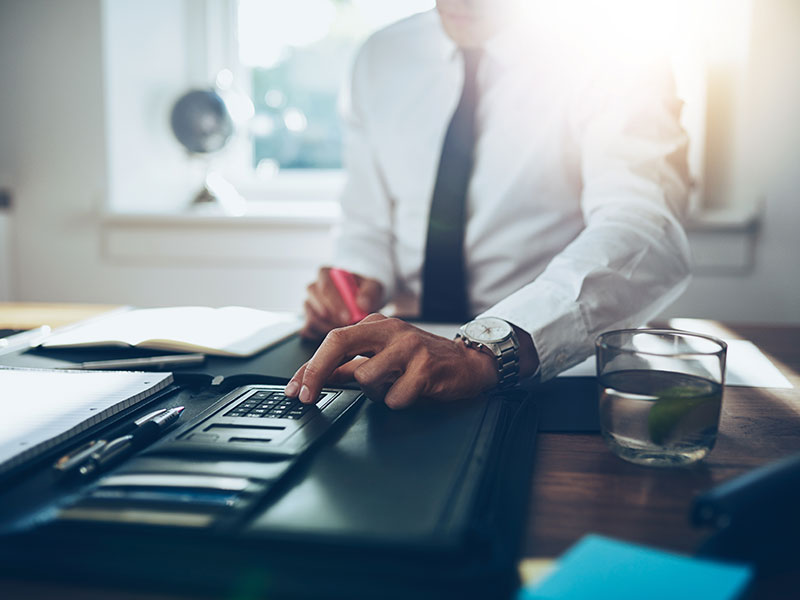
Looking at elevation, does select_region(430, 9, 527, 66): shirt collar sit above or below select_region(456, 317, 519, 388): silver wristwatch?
above

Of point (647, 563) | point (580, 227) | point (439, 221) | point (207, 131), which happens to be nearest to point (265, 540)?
point (647, 563)

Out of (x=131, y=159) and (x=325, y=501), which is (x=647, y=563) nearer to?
(x=325, y=501)

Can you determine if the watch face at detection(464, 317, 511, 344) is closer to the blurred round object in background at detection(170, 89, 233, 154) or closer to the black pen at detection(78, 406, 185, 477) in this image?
the black pen at detection(78, 406, 185, 477)

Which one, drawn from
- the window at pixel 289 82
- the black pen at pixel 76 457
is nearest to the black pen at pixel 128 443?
the black pen at pixel 76 457

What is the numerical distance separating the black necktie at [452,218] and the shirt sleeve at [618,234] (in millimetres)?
209

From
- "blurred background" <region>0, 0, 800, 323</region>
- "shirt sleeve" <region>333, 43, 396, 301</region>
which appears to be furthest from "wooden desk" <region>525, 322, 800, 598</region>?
"blurred background" <region>0, 0, 800, 323</region>

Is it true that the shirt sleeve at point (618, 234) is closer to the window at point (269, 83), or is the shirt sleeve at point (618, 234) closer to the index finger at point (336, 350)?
the index finger at point (336, 350)

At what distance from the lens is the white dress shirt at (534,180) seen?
2.88 ft

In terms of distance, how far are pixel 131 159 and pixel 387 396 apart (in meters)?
2.20

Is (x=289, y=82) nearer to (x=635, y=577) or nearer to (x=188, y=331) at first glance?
(x=188, y=331)

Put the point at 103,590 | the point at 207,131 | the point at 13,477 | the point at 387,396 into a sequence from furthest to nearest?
1. the point at 207,131
2. the point at 387,396
3. the point at 13,477
4. the point at 103,590

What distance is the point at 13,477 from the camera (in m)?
0.49

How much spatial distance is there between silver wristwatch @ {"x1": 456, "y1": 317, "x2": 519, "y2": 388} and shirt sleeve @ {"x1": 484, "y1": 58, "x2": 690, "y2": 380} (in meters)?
0.04

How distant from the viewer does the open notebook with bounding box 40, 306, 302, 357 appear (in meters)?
0.89
